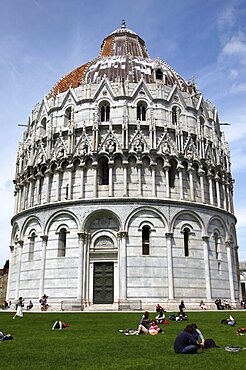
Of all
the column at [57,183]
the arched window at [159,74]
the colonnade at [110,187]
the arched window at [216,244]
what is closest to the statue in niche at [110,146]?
the colonnade at [110,187]

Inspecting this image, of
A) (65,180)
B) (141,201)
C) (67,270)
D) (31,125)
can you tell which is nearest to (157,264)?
(141,201)

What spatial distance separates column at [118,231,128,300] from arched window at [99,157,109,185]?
5817 millimetres

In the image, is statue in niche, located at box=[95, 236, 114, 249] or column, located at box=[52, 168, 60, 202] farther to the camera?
column, located at box=[52, 168, 60, 202]

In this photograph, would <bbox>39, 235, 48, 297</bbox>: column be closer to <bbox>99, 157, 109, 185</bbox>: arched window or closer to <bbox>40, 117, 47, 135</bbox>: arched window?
<bbox>99, 157, 109, 185</bbox>: arched window

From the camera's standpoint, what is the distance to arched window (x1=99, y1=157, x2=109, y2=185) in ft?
128

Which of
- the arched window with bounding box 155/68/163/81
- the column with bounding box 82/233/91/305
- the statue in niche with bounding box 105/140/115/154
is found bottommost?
the column with bounding box 82/233/91/305

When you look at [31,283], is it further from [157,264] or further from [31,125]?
[31,125]

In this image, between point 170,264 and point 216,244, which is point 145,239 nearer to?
point 170,264

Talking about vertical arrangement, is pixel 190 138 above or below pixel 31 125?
below

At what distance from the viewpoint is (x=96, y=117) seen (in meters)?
40.4

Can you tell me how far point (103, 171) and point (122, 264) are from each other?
968 cm

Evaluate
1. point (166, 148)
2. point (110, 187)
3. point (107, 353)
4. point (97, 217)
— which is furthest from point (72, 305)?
point (107, 353)

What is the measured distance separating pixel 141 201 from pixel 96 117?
33.6 feet

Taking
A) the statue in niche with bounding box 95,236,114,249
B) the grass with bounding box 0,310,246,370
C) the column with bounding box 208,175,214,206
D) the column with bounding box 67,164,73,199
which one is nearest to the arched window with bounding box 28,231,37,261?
the column with bounding box 67,164,73,199
